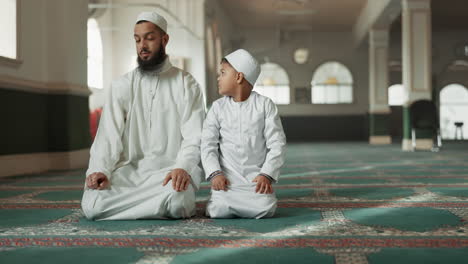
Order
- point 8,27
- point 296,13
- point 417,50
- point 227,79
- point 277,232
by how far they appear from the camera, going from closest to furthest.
Result: point 277,232, point 227,79, point 8,27, point 417,50, point 296,13

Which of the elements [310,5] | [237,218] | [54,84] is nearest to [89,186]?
[237,218]

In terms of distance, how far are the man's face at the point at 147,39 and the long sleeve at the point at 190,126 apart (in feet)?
0.80

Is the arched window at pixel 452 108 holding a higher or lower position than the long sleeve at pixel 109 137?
higher

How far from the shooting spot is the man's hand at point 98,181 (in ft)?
7.86

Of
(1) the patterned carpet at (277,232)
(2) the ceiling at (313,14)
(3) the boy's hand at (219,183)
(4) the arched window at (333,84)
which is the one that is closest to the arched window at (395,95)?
(4) the arched window at (333,84)

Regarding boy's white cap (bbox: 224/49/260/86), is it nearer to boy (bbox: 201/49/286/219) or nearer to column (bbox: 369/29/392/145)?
boy (bbox: 201/49/286/219)

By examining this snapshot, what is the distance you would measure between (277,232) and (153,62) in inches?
43.9

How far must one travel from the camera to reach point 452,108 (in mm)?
18266

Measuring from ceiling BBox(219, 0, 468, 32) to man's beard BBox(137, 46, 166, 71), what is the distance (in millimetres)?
9475

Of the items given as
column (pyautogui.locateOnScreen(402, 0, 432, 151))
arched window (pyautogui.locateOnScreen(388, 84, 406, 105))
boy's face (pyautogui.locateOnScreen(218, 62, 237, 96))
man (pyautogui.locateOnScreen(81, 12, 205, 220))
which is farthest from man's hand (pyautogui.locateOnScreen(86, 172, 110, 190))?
arched window (pyautogui.locateOnScreen(388, 84, 406, 105))

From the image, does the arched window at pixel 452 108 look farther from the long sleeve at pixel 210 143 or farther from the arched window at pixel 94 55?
the long sleeve at pixel 210 143

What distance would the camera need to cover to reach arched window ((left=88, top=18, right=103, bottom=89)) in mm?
10531

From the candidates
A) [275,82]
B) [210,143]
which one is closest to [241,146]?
[210,143]

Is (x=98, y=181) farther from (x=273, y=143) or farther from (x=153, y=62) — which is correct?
(x=273, y=143)
